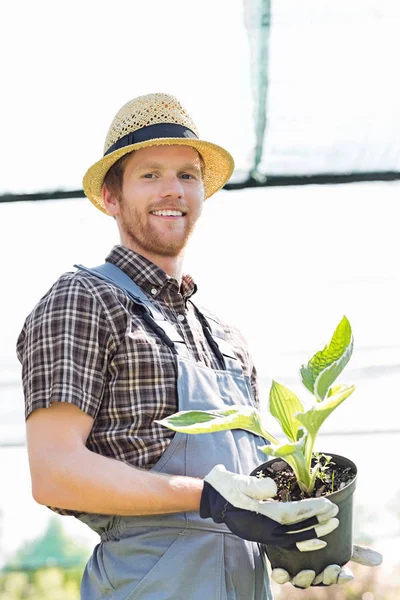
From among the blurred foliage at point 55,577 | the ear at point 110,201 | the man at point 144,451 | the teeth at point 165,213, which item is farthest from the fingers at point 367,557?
the blurred foliage at point 55,577

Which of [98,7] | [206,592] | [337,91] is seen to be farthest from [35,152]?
[206,592]

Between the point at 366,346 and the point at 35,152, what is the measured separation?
1.48m

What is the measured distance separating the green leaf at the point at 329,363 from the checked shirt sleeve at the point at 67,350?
37 centimetres

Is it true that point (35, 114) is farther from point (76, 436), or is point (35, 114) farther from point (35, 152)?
point (76, 436)

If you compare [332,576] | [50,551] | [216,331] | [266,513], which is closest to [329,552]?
[332,576]

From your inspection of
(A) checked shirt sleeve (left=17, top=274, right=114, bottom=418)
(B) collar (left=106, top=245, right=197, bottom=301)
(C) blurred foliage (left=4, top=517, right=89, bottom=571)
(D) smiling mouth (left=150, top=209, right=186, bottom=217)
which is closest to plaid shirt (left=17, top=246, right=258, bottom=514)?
(A) checked shirt sleeve (left=17, top=274, right=114, bottom=418)

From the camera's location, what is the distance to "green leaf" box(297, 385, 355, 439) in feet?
4.88

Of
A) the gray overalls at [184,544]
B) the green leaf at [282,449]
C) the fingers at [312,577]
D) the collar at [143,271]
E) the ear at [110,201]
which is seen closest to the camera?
Result: the green leaf at [282,449]

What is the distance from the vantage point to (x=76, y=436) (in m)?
1.65

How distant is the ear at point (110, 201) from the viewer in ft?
6.98

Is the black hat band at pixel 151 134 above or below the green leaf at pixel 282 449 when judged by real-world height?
above

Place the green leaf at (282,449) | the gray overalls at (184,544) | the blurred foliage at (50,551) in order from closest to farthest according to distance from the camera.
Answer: the green leaf at (282,449), the gray overalls at (184,544), the blurred foliage at (50,551)

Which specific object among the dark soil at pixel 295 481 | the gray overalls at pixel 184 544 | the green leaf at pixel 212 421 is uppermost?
the green leaf at pixel 212 421

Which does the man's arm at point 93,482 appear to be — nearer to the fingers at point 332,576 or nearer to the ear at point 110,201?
the fingers at point 332,576
